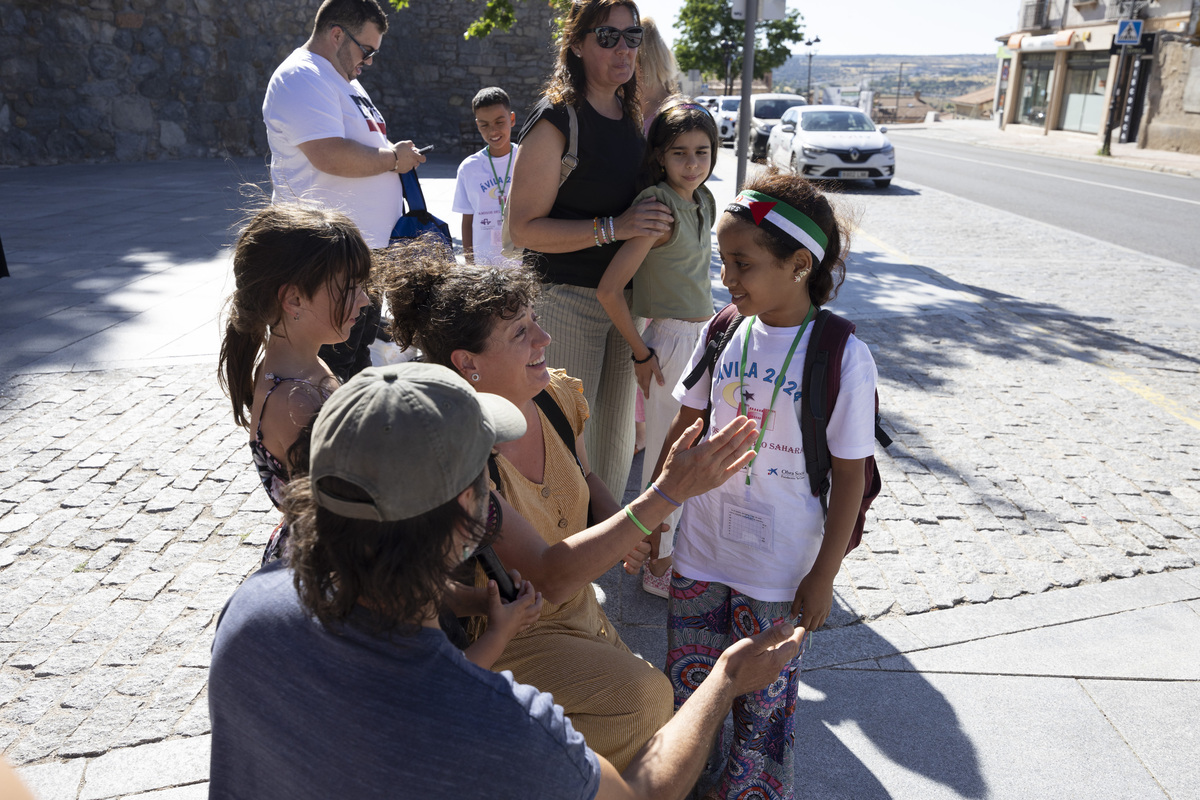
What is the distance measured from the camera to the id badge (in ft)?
7.30

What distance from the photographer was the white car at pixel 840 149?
1634 cm

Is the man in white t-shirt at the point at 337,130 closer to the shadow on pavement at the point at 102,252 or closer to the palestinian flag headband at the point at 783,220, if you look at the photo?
the shadow on pavement at the point at 102,252

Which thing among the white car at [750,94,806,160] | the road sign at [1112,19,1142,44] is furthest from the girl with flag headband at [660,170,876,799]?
the road sign at [1112,19,1142,44]

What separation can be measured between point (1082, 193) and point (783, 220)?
55.5ft

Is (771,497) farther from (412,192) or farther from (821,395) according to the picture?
(412,192)

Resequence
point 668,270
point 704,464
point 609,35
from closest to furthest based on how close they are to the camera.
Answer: point 704,464 → point 609,35 → point 668,270

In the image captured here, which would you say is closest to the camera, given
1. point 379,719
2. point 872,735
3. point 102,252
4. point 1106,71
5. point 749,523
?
point 379,719

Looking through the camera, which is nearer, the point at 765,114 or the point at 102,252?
the point at 102,252

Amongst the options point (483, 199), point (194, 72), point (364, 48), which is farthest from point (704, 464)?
point (194, 72)

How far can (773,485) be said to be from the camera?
7.30 feet

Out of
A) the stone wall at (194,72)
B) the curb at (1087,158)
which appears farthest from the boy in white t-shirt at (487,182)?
the curb at (1087,158)

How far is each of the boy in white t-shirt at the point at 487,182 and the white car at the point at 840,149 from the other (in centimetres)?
1107

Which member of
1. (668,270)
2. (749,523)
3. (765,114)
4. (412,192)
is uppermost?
(765,114)

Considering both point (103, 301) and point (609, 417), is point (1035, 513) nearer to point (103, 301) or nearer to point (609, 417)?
point (609, 417)
